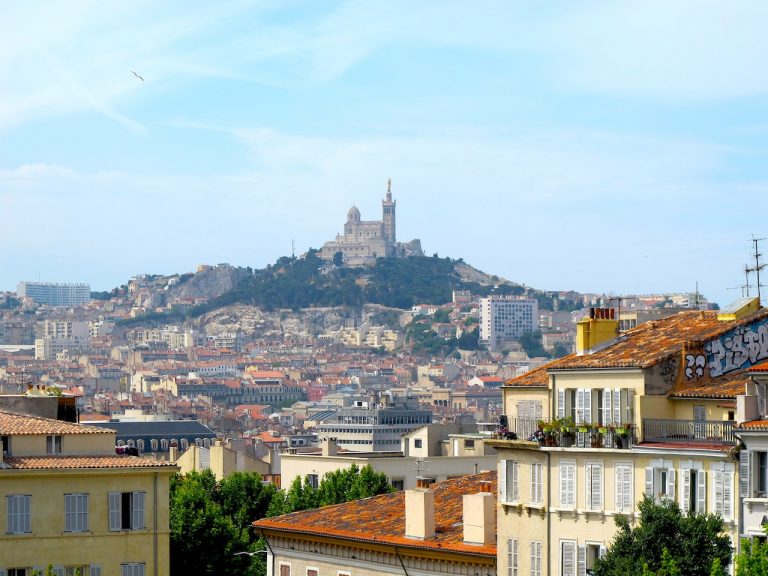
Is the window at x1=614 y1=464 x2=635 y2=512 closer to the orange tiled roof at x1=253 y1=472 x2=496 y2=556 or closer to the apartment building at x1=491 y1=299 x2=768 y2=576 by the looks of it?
the apartment building at x1=491 y1=299 x2=768 y2=576

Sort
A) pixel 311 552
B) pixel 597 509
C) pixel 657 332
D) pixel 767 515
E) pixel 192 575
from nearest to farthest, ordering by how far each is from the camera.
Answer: pixel 767 515
pixel 597 509
pixel 657 332
pixel 311 552
pixel 192 575

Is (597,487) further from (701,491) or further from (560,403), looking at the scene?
(701,491)

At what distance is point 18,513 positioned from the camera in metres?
47.5

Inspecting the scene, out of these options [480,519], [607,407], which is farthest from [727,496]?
[480,519]

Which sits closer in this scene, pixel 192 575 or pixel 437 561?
pixel 437 561

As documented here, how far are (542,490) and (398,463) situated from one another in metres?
47.8

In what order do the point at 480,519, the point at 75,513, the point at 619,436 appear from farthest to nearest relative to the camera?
1. the point at 75,513
2. the point at 480,519
3. the point at 619,436

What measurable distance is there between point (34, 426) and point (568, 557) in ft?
52.1

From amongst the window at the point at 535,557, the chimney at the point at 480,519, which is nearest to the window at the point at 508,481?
the window at the point at 535,557

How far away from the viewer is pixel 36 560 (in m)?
47.6

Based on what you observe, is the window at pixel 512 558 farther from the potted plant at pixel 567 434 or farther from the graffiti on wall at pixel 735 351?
the graffiti on wall at pixel 735 351

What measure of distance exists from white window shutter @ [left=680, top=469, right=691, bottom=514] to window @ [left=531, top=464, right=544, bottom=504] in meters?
4.13

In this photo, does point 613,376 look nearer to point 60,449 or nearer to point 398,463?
point 60,449

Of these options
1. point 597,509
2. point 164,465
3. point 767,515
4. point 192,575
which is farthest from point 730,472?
point 192,575
